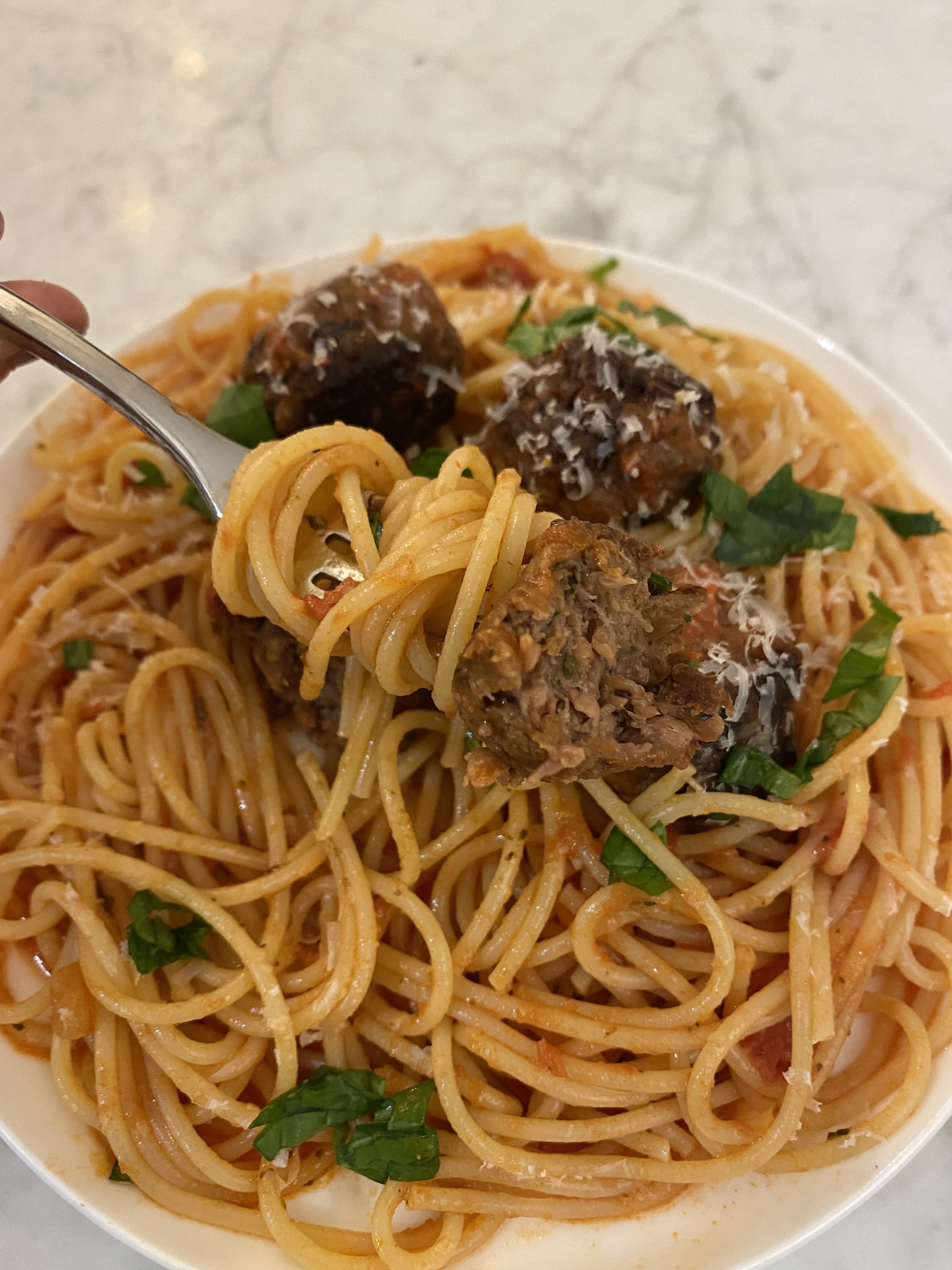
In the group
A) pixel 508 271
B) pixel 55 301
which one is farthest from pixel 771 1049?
pixel 55 301

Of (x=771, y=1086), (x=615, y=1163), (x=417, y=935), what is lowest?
(x=615, y=1163)

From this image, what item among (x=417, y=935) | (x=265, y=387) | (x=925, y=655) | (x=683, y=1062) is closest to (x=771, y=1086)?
(x=683, y=1062)

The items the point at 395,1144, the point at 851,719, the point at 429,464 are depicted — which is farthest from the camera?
the point at 429,464

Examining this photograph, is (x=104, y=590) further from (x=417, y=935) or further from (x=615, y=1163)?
(x=615, y=1163)

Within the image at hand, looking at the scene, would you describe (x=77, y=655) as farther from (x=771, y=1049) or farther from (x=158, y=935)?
(x=771, y=1049)

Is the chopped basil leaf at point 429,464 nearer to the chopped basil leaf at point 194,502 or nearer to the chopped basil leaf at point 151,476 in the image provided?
the chopped basil leaf at point 194,502

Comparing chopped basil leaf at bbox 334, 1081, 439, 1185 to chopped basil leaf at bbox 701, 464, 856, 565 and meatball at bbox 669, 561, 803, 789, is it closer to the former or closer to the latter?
meatball at bbox 669, 561, 803, 789

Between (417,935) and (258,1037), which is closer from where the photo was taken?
(258,1037)
